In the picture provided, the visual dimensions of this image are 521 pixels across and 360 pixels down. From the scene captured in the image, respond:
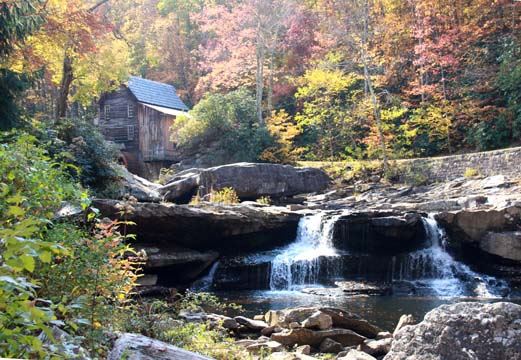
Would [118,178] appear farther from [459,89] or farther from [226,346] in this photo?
[459,89]

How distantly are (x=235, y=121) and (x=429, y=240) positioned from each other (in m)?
13.4

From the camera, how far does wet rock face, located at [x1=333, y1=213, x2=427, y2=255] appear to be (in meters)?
13.4

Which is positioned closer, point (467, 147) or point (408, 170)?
point (408, 170)

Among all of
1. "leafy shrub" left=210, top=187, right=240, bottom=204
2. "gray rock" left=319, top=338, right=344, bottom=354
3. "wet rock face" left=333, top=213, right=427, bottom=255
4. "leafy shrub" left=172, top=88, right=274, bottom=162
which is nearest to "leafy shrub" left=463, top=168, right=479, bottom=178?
"wet rock face" left=333, top=213, right=427, bottom=255

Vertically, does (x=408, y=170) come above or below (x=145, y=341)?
above

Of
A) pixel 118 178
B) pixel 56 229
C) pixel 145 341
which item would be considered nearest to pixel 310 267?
pixel 118 178

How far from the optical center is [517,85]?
19781 mm

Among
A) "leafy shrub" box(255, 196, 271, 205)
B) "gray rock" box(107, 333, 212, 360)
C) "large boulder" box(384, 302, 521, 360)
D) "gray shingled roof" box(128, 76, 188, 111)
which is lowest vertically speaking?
"large boulder" box(384, 302, 521, 360)

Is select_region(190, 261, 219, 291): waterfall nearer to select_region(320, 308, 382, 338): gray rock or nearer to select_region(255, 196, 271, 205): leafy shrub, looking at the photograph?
select_region(255, 196, 271, 205): leafy shrub

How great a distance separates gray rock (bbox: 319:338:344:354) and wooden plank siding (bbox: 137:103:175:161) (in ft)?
73.7

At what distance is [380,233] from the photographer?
13633mm

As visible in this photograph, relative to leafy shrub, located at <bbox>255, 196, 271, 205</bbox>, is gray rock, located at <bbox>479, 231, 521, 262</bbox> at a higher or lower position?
lower

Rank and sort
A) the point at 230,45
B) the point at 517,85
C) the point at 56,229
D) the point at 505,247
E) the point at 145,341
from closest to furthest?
1. the point at 145,341
2. the point at 56,229
3. the point at 505,247
4. the point at 517,85
5. the point at 230,45

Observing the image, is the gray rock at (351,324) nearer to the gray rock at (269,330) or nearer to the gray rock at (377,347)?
the gray rock at (269,330)
